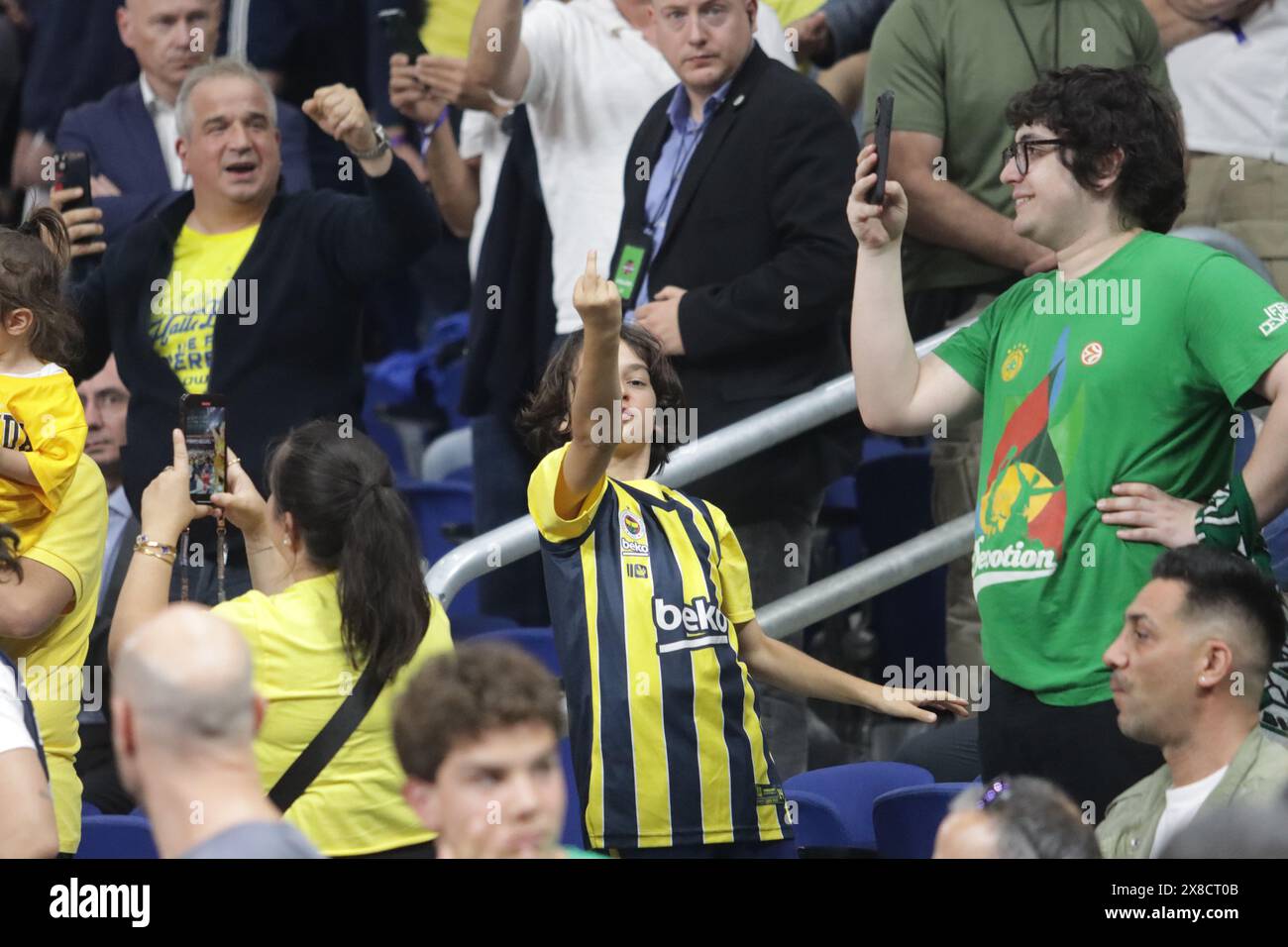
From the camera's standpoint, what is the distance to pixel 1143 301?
377cm

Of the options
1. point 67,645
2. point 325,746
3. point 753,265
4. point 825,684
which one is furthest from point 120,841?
point 753,265

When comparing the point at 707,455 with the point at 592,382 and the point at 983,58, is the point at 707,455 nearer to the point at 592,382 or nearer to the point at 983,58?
the point at 592,382

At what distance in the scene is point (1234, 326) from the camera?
12.0ft

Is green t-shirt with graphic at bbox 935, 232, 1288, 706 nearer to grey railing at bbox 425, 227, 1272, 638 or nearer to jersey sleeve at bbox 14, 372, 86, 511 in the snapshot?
grey railing at bbox 425, 227, 1272, 638

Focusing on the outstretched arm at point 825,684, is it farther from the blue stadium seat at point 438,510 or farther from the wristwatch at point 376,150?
the blue stadium seat at point 438,510

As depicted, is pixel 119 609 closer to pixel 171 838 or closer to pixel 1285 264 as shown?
pixel 171 838

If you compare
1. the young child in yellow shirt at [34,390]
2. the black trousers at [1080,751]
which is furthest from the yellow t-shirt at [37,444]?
the black trousers at [1080,751]

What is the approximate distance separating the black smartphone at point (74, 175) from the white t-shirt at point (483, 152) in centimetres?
122

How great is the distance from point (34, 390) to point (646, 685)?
1430 mm

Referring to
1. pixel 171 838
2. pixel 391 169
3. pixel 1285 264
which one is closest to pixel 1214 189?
pixel 1285 264

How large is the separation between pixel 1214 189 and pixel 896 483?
125 centimetres

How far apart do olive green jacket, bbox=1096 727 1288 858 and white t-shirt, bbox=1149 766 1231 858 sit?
0.04 ft

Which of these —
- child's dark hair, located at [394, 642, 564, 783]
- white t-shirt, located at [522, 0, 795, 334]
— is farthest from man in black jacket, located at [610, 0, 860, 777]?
child's dark hair, located at [394, 642, 564, 783]

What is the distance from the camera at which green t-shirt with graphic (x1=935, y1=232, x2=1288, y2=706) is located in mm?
3701
